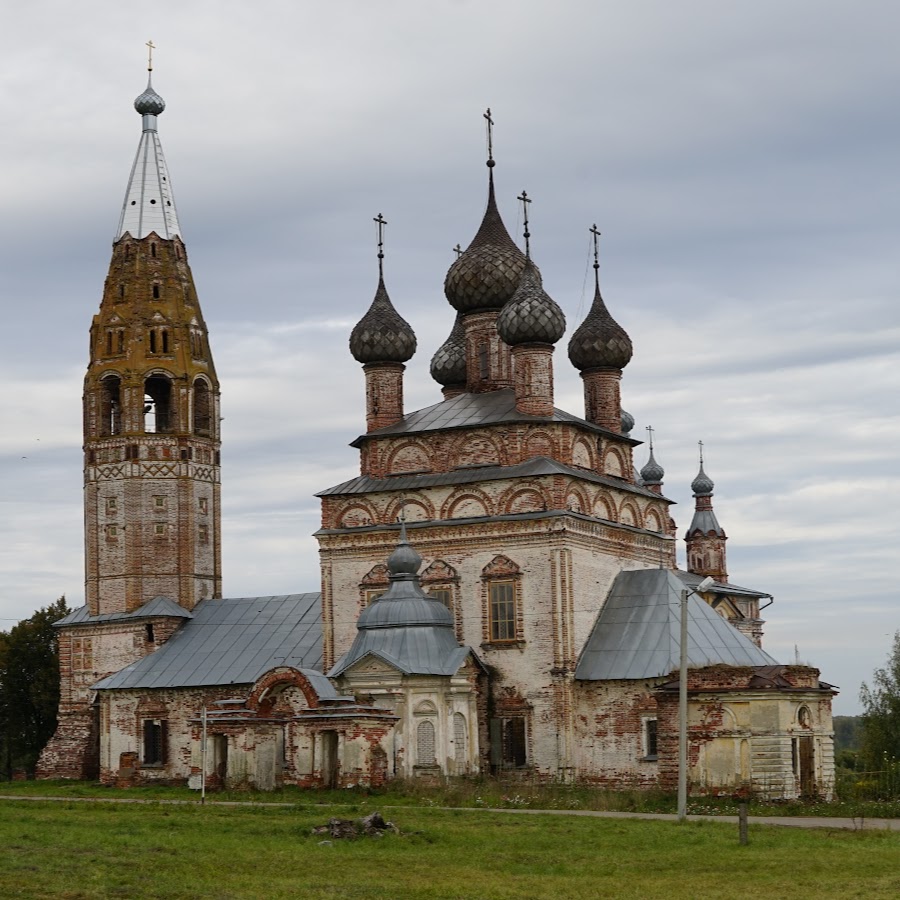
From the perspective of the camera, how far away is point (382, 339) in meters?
36.6

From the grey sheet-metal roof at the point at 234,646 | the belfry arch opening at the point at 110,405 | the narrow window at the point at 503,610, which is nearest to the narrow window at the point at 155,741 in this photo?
the grey sheet-metal roof at the point at 234,646

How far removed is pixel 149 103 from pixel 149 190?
2285mm

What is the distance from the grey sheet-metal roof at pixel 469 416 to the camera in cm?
3403

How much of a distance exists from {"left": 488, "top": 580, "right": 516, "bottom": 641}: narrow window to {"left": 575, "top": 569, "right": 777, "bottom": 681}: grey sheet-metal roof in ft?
5.16

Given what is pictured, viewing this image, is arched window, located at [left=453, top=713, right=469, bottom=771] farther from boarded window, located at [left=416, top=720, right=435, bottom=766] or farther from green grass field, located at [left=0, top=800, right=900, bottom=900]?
green grass field, located at [left=0, top=800, right=900, bottom=900]

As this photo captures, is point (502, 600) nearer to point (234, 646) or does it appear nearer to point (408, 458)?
point (408, 458)

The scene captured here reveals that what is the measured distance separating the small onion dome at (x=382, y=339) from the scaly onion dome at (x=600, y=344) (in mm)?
3749

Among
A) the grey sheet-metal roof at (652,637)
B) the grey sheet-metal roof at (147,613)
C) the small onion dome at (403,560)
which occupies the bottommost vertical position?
the grey sheet-metal roof at (652,637)

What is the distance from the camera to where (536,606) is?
107 feet

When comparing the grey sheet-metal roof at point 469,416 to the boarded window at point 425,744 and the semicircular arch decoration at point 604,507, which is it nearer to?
the semicircular arch decoration at point 604,507

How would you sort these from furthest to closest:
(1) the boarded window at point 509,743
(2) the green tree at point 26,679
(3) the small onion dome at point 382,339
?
(2) the green tree at point 26,679 → (3) the small onion dome at point 382,339 → (1) the boarded window at point 509,743

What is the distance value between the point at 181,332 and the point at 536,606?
13.5m

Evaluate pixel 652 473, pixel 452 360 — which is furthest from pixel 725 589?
pixel 452 360

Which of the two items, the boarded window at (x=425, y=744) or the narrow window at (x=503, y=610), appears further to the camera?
the narrow window at (x=503, y=610)
